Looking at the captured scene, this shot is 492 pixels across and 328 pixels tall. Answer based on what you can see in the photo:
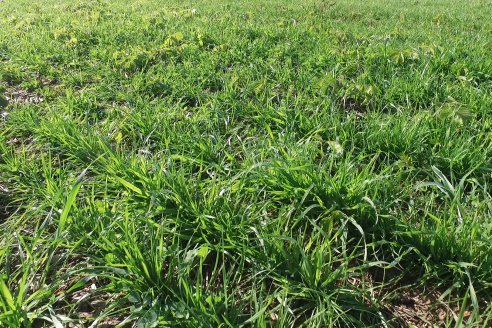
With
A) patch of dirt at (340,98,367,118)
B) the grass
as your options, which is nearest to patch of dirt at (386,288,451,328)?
the grass

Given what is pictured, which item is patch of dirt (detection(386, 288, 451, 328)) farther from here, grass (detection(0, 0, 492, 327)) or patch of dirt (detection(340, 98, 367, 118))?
patch of dirt (detection(340, 98, 367, 118))

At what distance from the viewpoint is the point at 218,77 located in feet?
11.9

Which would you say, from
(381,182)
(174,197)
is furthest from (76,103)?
(381,182)

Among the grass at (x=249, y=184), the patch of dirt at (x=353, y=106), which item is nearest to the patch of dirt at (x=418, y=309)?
the grass at (x=249, y=184)

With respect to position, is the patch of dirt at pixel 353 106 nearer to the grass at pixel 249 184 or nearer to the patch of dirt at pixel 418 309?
the grass at pixel 249 184

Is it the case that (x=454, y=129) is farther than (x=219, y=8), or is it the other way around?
(x=219, y=8)

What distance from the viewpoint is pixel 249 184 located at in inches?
84.4

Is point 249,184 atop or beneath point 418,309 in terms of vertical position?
atop

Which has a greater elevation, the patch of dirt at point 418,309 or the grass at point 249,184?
the grass at point 249,184

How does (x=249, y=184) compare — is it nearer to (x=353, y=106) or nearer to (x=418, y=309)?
Answer: (x=418, y=309)

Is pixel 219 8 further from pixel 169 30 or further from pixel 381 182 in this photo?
pixel 381 182

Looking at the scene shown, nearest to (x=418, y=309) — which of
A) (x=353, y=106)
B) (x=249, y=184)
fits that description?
(x=249, y=184)

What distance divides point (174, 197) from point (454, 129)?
175 centimetres

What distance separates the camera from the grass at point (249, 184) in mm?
1589
